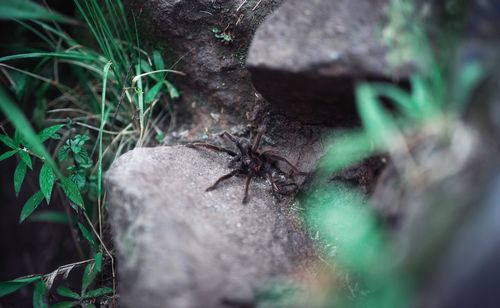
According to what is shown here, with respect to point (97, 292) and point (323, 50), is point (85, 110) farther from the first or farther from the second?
point (323, 50)

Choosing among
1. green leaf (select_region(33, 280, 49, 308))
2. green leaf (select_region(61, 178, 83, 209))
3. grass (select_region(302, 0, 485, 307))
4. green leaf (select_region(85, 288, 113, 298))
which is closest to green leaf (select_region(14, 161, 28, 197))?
green leaf (select_region(61, 178, 83, 209))

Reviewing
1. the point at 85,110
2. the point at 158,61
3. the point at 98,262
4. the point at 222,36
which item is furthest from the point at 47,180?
the point at 222,36

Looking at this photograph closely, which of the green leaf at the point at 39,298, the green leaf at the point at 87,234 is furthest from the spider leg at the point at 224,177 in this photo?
the green leaf at the point at 39,298

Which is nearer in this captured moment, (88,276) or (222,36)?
(88,276)

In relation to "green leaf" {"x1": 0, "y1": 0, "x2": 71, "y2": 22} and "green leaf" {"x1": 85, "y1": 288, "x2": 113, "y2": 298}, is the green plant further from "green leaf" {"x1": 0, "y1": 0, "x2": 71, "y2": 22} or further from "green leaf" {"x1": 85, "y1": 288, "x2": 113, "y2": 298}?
"green leaf" {"x1": 85, "y1": 288, "x2": 113, "y2": 298}

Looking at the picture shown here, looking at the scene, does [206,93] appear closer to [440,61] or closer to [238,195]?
[238,195]

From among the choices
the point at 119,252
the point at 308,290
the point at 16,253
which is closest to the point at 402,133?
the point at 308,290

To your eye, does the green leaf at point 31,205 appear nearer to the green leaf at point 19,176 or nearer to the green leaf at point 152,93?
the green leaf at point 19,176
